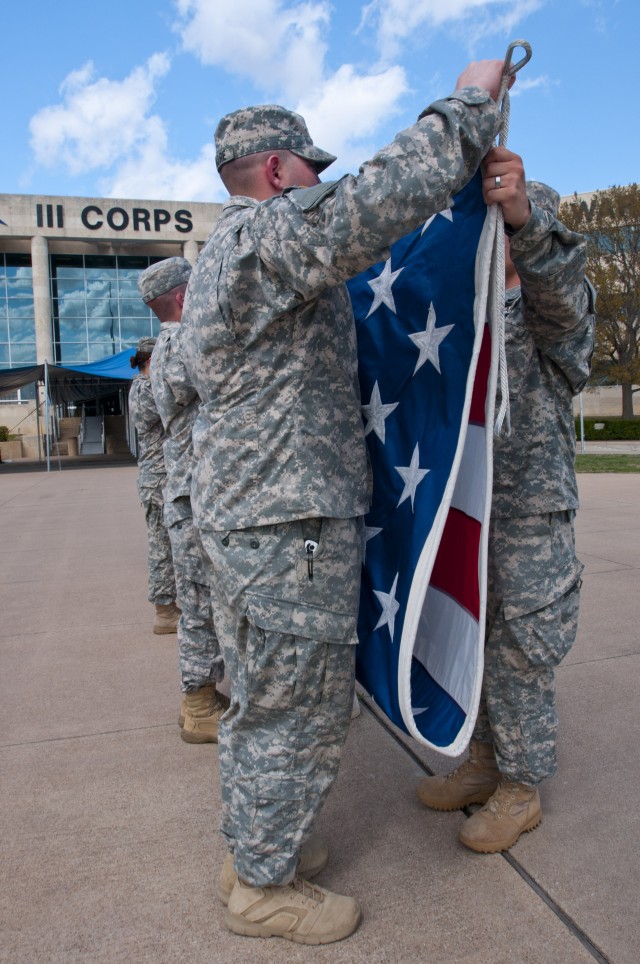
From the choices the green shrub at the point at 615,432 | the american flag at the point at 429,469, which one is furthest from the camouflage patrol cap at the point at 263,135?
the green shrub at the point at 615,432

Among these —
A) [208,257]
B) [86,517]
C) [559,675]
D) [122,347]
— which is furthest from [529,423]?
[122,347]

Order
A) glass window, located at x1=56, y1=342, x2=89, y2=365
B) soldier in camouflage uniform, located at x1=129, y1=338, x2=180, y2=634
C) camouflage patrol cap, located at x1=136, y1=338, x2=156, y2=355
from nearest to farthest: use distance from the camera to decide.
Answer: camouflage patrol cap, located at x1=136, y1=338, x2=156, y2=355 < soldier in camouflage uniform, located at x1=129, y1=338, x2=180, y2=634 < glass window, located at x1=56, y1=342, x2=89, y2=365

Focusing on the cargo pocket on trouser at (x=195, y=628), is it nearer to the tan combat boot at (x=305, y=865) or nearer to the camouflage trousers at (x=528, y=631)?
the tan combat boot at (x=305, y=865)

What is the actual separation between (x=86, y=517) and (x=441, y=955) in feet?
31.6

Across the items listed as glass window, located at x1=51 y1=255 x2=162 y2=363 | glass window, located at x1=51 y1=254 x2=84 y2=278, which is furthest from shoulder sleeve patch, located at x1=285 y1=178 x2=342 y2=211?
glass window, located at x1=51 y1=254 x2=84 y2=278

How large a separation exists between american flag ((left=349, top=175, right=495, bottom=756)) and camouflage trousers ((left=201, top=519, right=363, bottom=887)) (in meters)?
0.15

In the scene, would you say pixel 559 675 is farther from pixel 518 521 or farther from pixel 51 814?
pixel 51 814

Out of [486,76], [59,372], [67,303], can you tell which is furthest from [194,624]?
[67,303]

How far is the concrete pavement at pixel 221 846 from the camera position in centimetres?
193

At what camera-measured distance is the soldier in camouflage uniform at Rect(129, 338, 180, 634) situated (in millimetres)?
4742

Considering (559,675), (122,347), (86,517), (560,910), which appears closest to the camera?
(560,910)

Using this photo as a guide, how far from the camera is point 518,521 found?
2264 mm

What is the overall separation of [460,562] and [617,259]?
28336 millimetres

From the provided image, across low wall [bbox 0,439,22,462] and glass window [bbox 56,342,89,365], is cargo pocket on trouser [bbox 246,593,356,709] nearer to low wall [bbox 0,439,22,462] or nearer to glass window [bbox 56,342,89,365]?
low wall [bbox 0,439,22,462]
